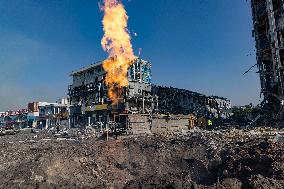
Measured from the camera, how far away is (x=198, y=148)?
21750mm

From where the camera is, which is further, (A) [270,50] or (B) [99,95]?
(B) [99,95]

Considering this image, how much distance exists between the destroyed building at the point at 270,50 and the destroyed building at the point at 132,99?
672 inches

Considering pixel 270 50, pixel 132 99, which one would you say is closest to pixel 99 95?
pixel 132 99

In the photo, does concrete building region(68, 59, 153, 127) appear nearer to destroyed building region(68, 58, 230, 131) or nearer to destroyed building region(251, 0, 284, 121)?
destroyed building region(68, 58, 230, 131)

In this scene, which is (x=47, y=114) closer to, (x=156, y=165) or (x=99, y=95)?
(x=99, y=95)

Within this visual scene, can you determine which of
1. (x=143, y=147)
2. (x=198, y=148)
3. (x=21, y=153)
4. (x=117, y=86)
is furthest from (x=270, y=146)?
(x=117, y=86)

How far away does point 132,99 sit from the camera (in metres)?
54.3

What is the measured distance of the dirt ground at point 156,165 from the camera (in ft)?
53.4

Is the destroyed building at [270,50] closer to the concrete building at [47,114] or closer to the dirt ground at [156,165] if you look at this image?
the dirt ground at [156,165]

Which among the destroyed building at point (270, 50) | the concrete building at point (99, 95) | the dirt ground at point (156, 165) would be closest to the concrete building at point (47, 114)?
the concrete building at point (99, 95)

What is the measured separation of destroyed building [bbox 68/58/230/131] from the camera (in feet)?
185

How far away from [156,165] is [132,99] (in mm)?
33405

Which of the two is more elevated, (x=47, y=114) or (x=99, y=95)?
(x=99, y=95)

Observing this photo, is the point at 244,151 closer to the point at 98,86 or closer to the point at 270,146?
the point at 270,146
